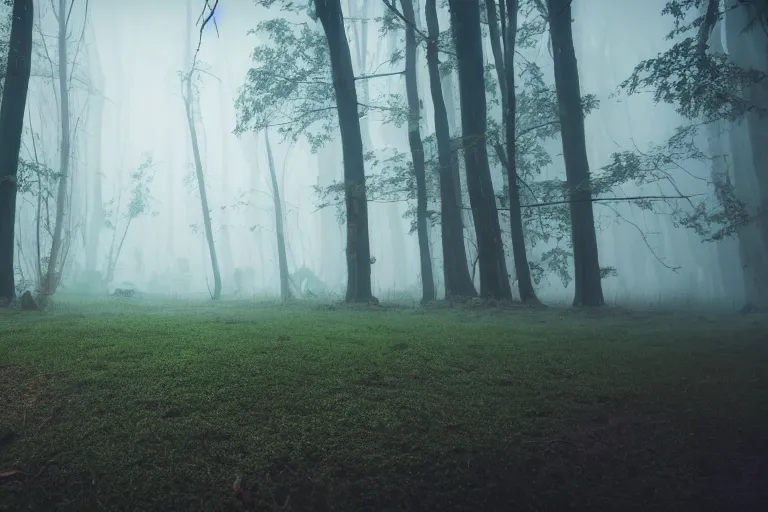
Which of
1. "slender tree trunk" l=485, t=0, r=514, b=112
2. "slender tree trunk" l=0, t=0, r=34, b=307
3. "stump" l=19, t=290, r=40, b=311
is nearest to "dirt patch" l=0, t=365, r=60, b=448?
"stump" l=19, t=290, r=40, b=311

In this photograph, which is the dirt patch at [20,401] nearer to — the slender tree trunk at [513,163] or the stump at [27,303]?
the stump at [27,303]

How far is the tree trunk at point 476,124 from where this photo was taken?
30.7ft

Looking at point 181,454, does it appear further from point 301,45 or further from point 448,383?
point 301,45

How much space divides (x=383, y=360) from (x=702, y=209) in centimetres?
1333

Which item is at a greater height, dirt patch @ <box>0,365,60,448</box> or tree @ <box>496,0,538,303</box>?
tree @ <box>496,0,538,303</box>

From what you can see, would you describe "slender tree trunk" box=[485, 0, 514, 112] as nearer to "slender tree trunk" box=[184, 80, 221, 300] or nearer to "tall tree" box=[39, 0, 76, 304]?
"tall tree" box=[39, 0, 76, 304]

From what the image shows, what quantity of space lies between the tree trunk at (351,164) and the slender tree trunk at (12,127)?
6121 millimetres

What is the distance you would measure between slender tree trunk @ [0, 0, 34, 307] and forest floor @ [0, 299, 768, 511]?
5.54 m

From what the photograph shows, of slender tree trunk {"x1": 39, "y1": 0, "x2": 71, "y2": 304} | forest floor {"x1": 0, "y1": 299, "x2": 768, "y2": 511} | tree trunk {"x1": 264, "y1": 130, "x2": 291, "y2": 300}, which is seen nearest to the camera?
forest floor {"x1": 0, "y1": 299, "x2": 768, "y2": 511}

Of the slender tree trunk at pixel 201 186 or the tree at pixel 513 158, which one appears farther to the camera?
the slender tree trunk at pixel 201 186

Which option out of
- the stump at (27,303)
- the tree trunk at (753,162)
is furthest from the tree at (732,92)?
the stump at (27,303)

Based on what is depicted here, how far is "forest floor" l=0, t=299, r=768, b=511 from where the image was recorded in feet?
7.00

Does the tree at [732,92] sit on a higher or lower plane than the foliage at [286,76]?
lower

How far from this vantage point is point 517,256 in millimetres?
9242
